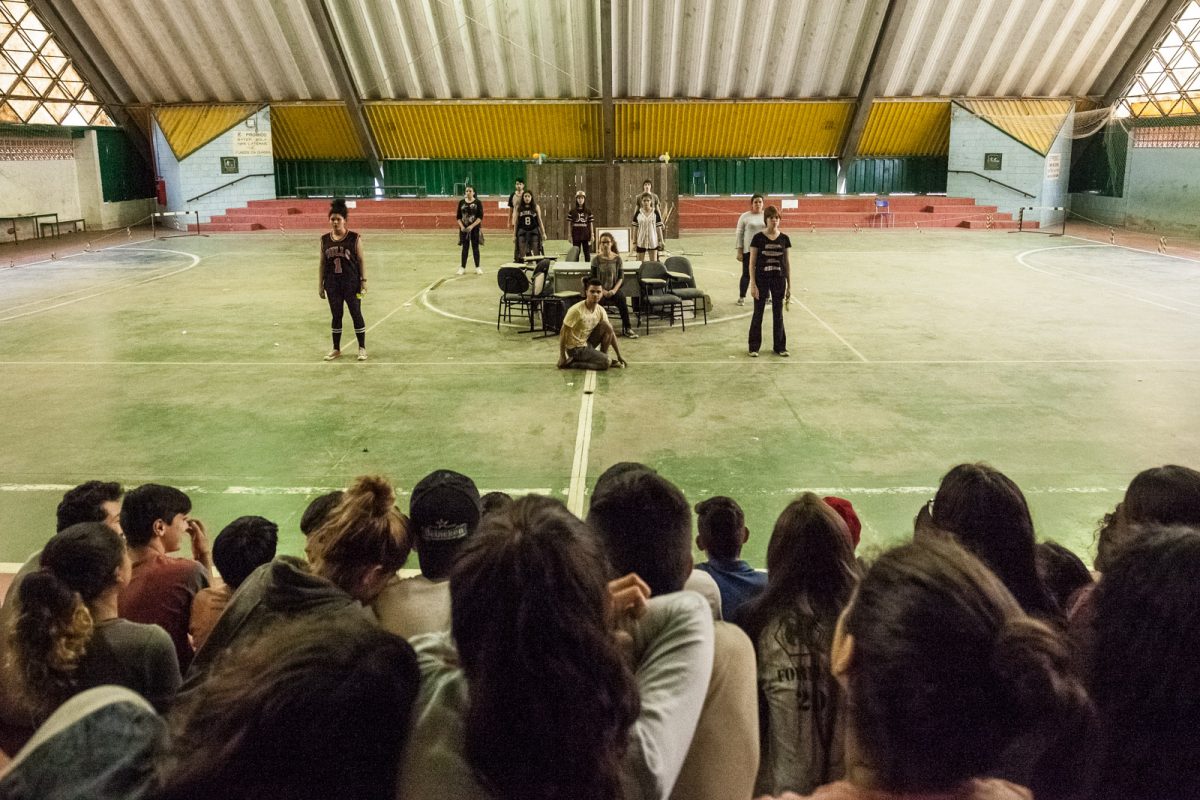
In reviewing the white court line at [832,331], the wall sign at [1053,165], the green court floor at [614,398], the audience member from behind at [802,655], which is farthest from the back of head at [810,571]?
the wall sign at [1053,165]

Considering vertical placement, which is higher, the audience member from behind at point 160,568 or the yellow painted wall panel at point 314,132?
the yellow painted wall panel at point 314,132

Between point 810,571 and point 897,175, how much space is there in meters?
31.9

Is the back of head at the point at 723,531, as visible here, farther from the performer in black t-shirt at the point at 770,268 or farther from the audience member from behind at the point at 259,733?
the performer in black t-shirt at the point at 770,268

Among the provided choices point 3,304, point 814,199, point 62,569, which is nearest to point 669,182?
point 814,199

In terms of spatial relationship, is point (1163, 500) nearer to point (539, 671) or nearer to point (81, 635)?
point (539, 671)

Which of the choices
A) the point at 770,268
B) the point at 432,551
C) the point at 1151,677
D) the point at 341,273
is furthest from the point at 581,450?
the point at 1151,677

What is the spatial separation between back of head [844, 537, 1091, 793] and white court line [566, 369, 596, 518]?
433 cm

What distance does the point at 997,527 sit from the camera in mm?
3438

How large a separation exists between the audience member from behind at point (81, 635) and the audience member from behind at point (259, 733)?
51.6 inches

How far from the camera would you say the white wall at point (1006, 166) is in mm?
29516

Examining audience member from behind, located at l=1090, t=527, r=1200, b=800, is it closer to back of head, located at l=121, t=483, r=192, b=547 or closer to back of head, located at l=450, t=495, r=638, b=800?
back of head, located at l=450, t=495, r=638, b=800

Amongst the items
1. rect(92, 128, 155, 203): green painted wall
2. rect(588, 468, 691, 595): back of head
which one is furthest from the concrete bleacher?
rect(588, 468, 691, 595): back of head

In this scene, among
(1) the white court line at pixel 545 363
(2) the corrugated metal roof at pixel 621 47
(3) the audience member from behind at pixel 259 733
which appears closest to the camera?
(3) the audience member from behind at pixel 259 733

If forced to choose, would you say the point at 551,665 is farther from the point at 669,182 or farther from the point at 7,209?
the point at 7,209
